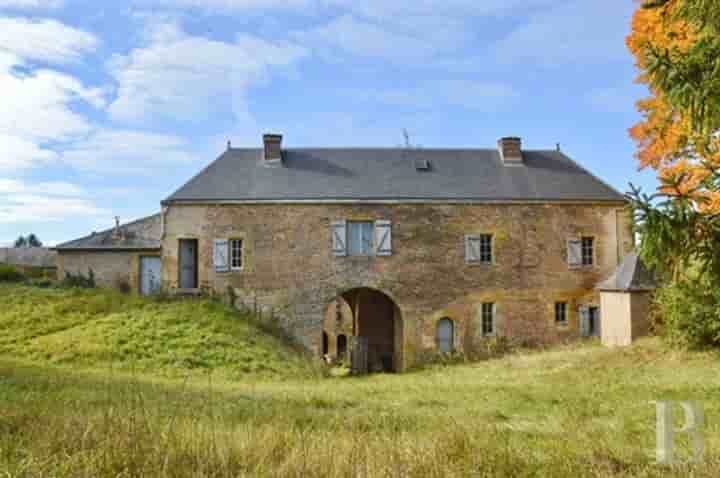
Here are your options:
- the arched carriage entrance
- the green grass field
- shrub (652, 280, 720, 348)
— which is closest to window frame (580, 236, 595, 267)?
the green grass field

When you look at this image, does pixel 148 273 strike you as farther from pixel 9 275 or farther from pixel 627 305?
pixel 627 305

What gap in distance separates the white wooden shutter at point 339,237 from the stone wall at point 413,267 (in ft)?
0.61

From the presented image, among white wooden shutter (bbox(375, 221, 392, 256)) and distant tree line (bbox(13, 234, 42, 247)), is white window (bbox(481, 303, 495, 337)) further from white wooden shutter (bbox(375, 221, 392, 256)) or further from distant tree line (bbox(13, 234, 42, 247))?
distant tree line (bbox(13, 234, 42, 247))

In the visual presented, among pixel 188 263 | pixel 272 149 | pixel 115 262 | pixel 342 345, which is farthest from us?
pixel 342 345

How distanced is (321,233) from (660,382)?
1194 centimetres

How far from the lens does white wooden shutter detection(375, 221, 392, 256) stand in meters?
20.5

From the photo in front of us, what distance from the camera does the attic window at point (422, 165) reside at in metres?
22.2

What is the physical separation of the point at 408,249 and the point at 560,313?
5880 millimetres

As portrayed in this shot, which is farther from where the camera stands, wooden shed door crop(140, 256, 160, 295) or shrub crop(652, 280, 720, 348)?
wooden shed door crop(140, 256, 160, 295)

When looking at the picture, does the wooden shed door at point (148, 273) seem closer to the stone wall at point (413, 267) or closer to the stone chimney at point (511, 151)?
the stone wall at point (413, 267)

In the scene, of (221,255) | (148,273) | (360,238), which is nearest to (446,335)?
(360,238)

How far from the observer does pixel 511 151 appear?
22.9 metres

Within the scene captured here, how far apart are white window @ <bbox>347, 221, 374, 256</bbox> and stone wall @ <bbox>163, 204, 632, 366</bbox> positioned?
0.84 ft

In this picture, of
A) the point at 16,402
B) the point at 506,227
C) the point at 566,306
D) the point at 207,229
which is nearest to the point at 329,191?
the point at 207,229
